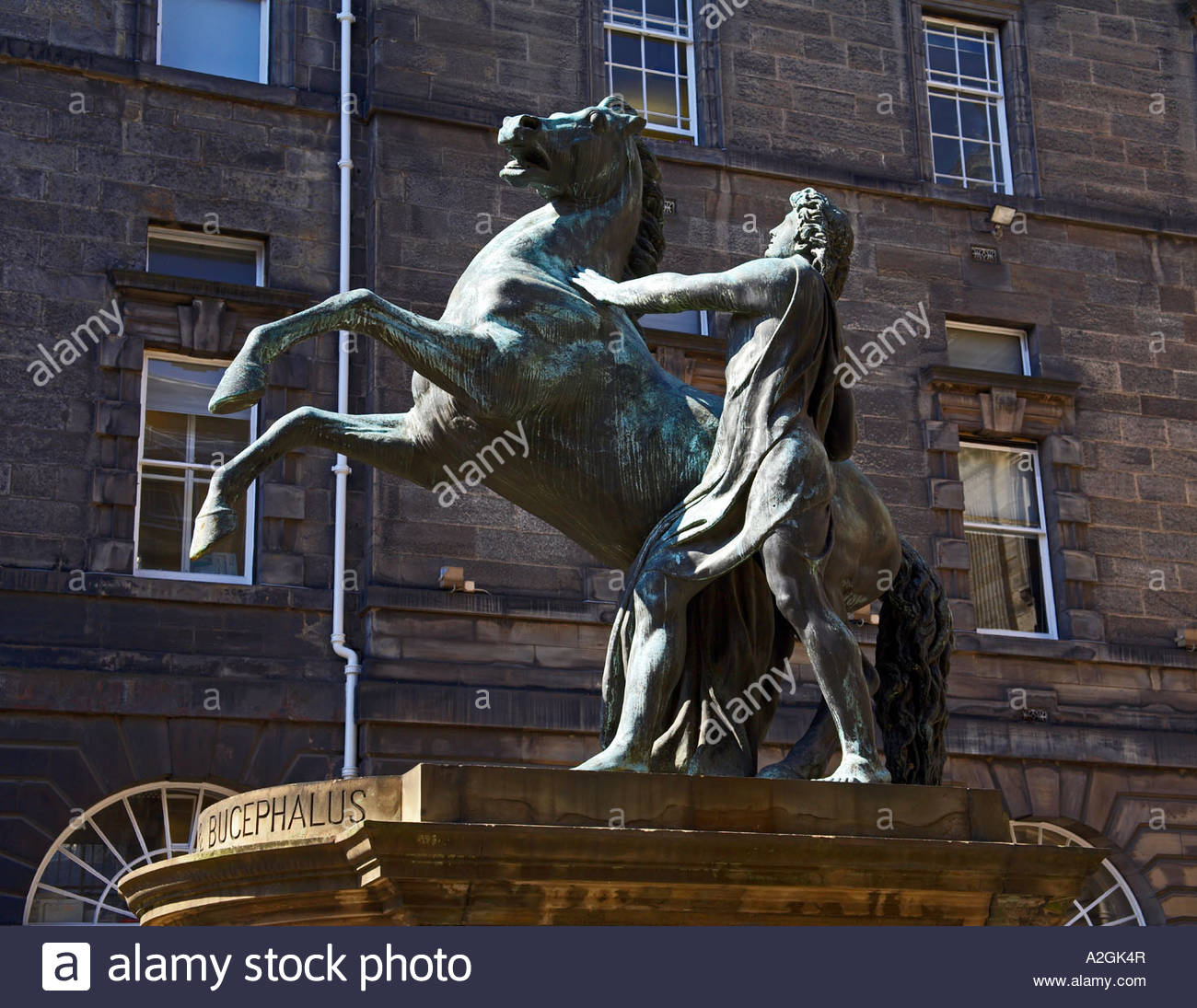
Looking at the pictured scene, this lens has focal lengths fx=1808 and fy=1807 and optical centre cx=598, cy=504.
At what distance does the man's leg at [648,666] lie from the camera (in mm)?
6359

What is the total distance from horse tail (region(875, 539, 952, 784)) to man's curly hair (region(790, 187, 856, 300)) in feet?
3.96

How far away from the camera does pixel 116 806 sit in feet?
52.5

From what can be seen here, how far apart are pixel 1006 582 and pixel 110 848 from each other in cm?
999

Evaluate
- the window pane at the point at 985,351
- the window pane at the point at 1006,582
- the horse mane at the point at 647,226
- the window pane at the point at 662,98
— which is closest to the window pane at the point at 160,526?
the window pane at the point at 662,98

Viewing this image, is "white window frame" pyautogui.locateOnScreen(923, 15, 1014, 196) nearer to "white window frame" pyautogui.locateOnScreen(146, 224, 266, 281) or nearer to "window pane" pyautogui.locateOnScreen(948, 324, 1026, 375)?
"window pane" pyautogui.locateOnScreen(948, 324, 1026, 375)

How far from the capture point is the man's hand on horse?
6.86m

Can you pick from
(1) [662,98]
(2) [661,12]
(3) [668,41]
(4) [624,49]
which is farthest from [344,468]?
(2) [661,12]

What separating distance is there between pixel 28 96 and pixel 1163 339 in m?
13.1

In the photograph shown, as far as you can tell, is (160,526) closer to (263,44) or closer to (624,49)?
(263,44)

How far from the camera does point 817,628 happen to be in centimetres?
652

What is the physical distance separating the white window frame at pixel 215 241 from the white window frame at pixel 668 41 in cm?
452
